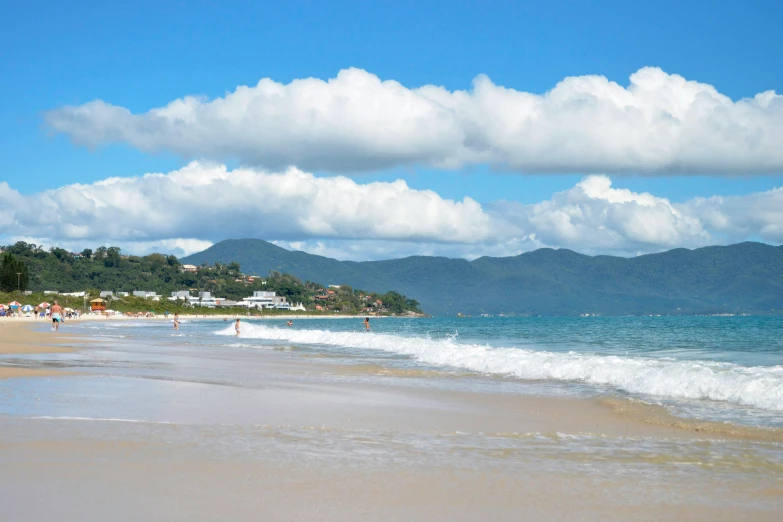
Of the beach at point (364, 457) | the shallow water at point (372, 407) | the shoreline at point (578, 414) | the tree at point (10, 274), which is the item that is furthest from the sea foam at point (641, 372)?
the tree at point (10, 274)

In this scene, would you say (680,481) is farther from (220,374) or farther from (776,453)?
(220,374)

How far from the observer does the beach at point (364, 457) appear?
257 inches

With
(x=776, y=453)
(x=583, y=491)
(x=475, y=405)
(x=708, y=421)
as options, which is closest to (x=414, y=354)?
(x=475, y=405)

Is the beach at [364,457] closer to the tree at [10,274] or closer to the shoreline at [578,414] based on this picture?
the shoreline at [578,414]

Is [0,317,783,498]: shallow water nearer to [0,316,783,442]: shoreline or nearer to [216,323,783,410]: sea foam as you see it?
[216,323,783,410]: sea foam

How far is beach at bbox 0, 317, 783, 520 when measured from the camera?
654 centimetres

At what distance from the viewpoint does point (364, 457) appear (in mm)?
8578

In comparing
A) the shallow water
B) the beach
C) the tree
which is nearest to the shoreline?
the beach

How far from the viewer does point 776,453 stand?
9.47 m

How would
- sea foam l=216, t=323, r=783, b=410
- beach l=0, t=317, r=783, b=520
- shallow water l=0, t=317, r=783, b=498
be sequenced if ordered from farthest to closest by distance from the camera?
sea foam l=216, t=323, r=783, b=410, shallow water l=0, t=317, r=783, b=498, beach l=0, t=317, r=783, b=520

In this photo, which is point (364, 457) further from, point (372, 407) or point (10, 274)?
point (10, 274)

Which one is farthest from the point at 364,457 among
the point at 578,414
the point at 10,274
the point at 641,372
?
the point at 10,274

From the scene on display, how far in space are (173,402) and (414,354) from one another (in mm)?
19907

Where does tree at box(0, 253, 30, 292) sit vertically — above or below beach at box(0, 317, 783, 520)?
above
